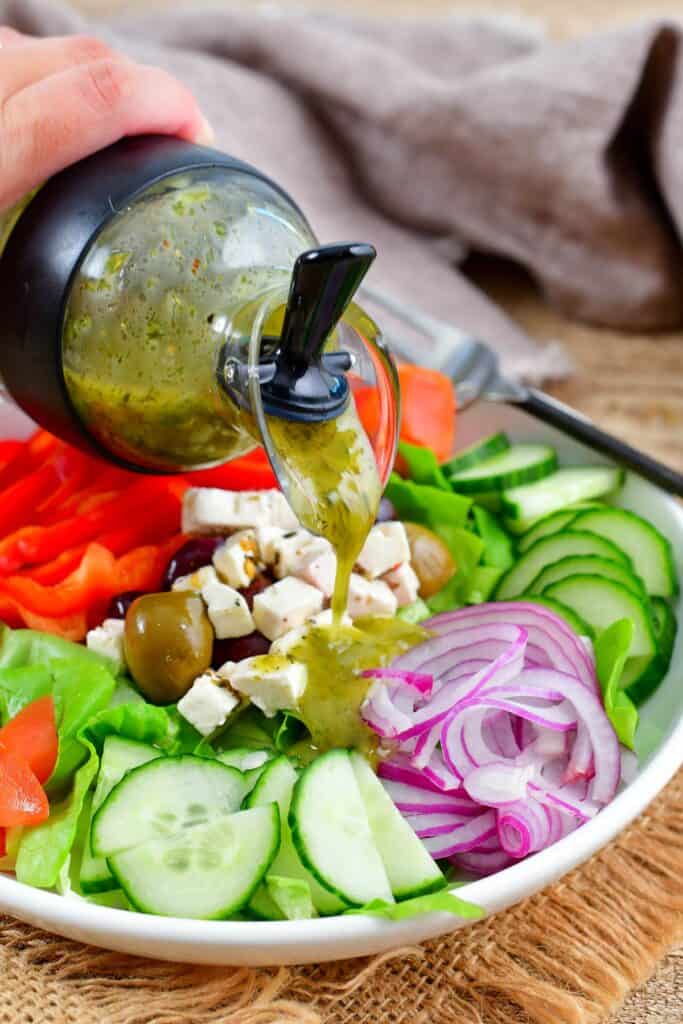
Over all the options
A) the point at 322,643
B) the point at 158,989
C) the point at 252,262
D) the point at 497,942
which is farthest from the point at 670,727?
the point at 252,262

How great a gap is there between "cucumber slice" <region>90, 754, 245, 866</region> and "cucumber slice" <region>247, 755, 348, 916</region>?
0.06 m

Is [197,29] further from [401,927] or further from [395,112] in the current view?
[401,927]

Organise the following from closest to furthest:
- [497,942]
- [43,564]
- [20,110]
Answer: [497,942]
[20,110]
[43,564]

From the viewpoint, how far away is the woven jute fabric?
187 centimetres

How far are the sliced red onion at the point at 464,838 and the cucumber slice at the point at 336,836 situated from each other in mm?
130

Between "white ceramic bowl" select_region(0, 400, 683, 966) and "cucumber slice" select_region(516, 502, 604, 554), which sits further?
"cucumber slice" select_region(516, 502, 604, 554)

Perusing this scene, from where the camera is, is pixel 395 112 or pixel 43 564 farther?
pixel 395 112

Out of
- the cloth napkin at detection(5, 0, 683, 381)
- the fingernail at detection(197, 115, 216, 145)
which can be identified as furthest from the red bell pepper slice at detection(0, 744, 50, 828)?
the cloth napkin at detection(5, 0, 683, 381)

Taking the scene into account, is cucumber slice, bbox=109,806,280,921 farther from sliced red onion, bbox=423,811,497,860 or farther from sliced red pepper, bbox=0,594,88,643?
sliced red pepper, bbox=0,594,88,643

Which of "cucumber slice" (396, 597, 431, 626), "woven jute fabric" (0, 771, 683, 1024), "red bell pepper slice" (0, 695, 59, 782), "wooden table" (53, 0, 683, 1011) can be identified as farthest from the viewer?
"wooden table" (53, 0, 683, 1011)

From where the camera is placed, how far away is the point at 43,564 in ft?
8.35

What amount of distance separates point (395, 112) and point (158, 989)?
3.21 metres

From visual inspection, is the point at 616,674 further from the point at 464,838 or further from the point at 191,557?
the point at 191,557

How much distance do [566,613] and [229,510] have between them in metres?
0.70
